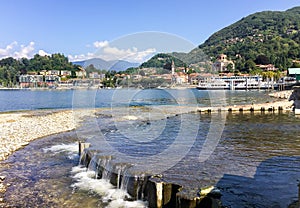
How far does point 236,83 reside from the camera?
145 meters

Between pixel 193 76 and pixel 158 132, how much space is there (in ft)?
514

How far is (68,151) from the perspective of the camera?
17.9m

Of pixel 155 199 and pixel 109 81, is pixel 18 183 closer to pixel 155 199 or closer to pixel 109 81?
pixel 155 199

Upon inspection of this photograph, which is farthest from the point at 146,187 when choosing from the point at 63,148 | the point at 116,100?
the point at 116,100

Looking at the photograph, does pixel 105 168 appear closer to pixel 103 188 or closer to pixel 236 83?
pixel 103 188

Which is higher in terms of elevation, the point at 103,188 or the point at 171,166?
the point at 171,166

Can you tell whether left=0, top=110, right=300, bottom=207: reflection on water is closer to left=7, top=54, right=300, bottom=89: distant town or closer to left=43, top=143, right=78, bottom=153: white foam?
left=43, top=143, right=78, bottom=153: white foam

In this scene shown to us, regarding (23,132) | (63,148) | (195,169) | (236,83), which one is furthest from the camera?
(236,83)

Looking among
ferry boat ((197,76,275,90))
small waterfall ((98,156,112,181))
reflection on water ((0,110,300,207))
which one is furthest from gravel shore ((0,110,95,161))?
ferry boat ((197,76,275,90))

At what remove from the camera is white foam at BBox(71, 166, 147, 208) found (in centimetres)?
1016

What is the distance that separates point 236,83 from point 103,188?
142 metres

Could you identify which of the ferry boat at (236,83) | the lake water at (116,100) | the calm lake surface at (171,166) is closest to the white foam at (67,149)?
the calm lake surface at (171,166)

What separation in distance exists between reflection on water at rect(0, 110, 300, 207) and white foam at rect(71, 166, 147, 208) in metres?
0.22

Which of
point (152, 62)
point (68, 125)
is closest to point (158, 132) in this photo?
point (68, 125)
